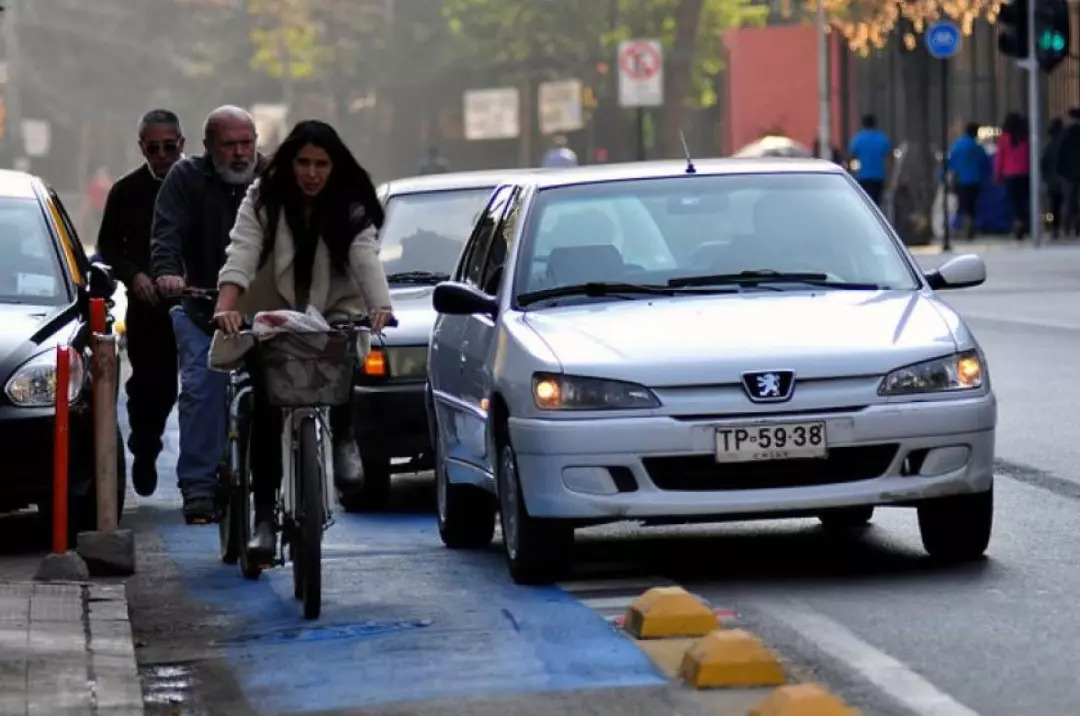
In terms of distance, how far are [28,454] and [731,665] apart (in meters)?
4.89

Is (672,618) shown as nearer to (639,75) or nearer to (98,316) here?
(98,316)

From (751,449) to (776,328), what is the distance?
0.60m

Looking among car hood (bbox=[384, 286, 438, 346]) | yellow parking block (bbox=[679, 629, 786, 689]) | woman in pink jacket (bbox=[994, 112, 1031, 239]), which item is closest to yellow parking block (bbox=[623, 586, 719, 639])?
yellow parking block (bbox=[679, 629, 786, 689])

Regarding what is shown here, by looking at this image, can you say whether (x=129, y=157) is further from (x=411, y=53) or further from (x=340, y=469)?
(x=340, y=469)

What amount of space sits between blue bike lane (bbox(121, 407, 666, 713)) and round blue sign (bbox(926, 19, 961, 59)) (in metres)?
29.1

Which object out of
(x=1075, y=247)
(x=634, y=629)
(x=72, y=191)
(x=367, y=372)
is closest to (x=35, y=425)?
(x=367, y=372)

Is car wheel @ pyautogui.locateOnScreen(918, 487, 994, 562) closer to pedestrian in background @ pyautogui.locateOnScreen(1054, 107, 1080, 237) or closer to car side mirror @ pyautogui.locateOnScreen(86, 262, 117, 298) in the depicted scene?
car side mirror @ pyautogui.locateOnScreen(86, 262, 117, 298)

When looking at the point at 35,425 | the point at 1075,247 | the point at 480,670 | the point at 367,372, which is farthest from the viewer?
the point at 1075,247

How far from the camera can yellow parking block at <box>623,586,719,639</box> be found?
9.01 m

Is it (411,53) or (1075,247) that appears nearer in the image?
(1075,247)

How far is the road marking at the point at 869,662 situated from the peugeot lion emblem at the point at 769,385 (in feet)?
2.32

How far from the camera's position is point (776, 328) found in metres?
10.4

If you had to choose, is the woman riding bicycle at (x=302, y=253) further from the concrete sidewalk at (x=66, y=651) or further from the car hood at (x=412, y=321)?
the car hood at (x=412, y=321)

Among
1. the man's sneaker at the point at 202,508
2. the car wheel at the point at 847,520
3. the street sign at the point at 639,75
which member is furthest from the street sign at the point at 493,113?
the car wheel at the point at 847,520
